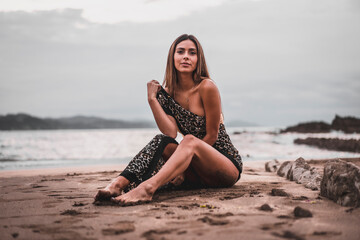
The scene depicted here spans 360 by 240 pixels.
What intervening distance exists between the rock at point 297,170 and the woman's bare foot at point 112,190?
2.46 metres

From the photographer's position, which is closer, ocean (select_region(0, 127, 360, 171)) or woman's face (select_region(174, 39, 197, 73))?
woman's face (select_region(174, 39, 197, 73))

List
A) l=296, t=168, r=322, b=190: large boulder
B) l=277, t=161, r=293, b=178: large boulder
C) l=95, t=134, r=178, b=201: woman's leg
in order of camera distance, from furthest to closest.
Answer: l=277, t=161, r=293, b=178: large boulder < l=296, t=168, r=322, b=190: large boulder < l=95, t=134, r=178, b=201: woman's leg

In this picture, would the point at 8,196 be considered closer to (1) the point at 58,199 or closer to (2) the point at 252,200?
(1) the point at 58,199

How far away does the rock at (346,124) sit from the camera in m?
21.0

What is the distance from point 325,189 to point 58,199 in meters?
2.60

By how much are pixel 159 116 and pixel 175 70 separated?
0.66 m

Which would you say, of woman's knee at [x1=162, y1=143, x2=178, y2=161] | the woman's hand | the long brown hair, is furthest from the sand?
the long brown hair

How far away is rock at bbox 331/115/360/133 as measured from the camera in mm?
21047

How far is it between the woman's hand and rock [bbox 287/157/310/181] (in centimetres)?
225

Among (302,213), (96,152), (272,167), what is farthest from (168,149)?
(96,152)

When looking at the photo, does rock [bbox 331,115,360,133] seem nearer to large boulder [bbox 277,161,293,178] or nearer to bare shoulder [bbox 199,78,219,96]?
large boulder [bbox 277,161,293,178]

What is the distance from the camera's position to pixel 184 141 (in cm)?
297

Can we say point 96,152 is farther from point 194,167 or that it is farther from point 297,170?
point 194,167

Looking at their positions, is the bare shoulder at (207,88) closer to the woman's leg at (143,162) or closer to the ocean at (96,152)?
the woman's leg at (143,162)
